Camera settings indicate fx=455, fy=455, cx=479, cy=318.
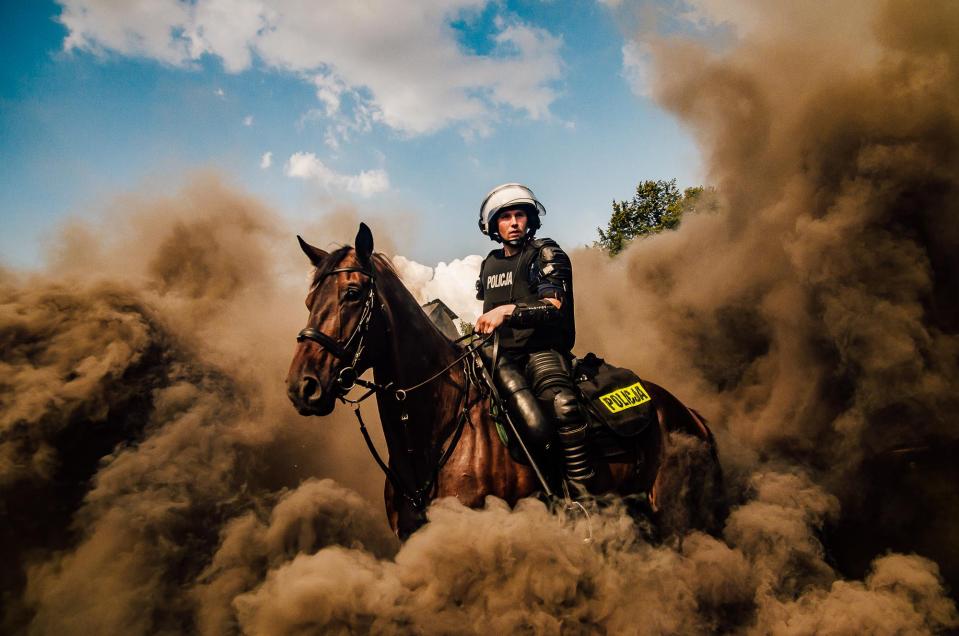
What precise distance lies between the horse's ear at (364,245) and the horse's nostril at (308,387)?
3.60 feet

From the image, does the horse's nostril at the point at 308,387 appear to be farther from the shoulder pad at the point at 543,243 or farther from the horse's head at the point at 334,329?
the shoulder pad at the point at 543,243

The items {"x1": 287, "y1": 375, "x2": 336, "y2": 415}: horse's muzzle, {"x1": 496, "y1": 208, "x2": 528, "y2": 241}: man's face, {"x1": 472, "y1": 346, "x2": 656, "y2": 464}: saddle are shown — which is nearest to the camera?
{"x1": 287, "y1": 375, "x2": 336, "y2": 415}: horse's muzzle

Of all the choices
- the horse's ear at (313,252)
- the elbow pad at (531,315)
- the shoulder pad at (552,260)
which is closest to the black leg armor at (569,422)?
the elbow pad at (531,315)

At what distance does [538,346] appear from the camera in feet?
13.6

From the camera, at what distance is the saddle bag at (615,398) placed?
397cm

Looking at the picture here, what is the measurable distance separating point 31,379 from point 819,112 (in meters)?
9.79

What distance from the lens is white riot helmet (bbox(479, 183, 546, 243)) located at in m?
4.51

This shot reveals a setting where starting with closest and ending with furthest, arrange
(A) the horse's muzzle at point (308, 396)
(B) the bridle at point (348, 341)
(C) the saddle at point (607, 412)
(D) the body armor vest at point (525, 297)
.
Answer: (A) the horse's muzzle at point (308, 396)
(B) the bridle at point (348, 341)
(C) the saddle at point (607, 412)
(D) the body armor vest at point (525, 297)

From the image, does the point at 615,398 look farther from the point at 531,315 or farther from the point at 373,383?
the point at 373,383

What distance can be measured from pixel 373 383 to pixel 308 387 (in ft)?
2.19

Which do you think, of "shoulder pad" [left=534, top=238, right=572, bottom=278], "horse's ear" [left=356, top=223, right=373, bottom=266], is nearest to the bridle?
"horse's ear" [left=356, top=223, right=373, bottom=266]

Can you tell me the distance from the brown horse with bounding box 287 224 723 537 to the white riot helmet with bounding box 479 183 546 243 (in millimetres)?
1209

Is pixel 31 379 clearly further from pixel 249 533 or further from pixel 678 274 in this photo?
pixel 678 274

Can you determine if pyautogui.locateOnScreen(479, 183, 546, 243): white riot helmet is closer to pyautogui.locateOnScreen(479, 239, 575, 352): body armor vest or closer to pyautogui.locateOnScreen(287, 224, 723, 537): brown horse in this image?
pyautogui.locateOnScreen(479, 239, 575, 352): body armor vest
